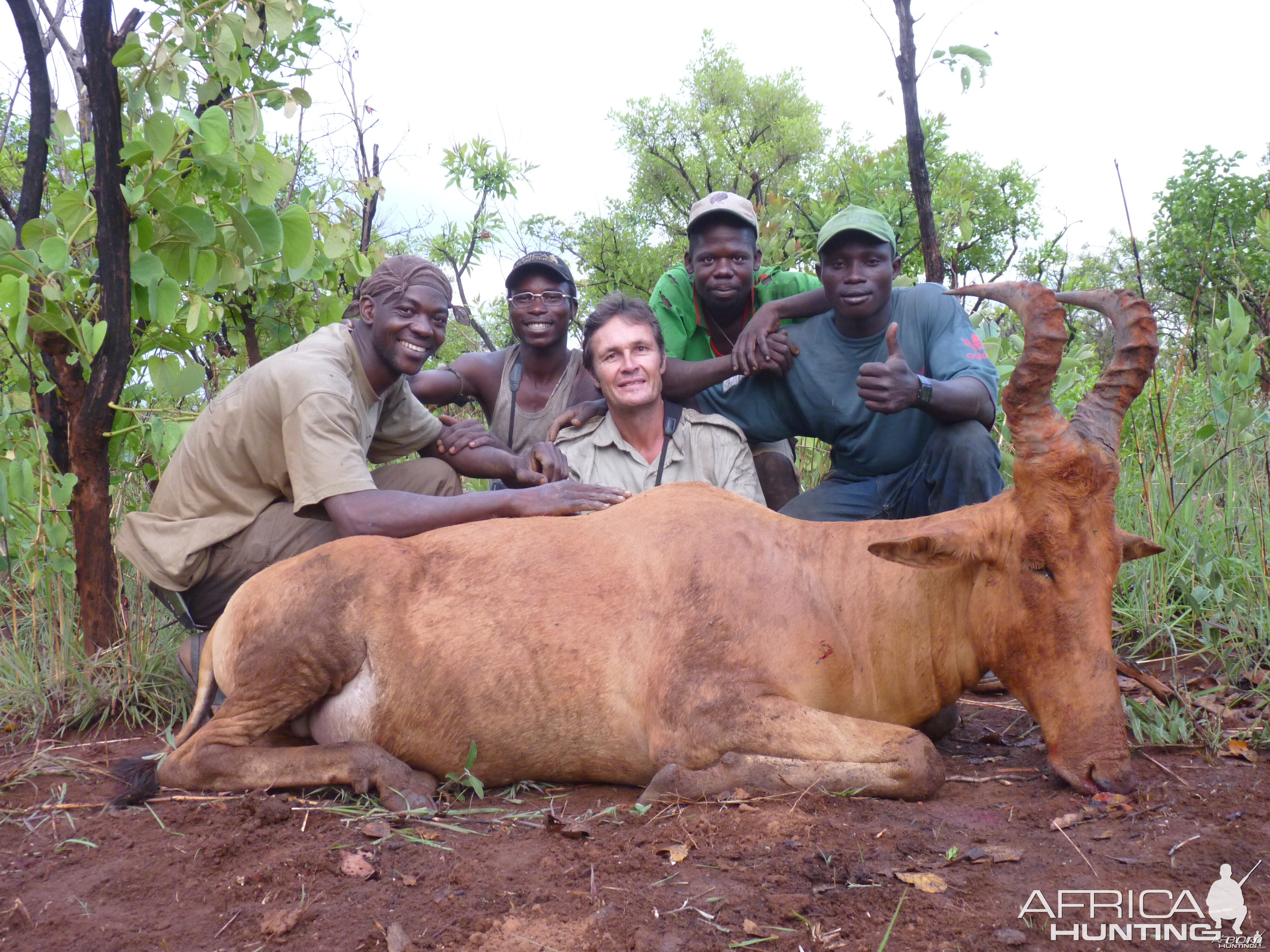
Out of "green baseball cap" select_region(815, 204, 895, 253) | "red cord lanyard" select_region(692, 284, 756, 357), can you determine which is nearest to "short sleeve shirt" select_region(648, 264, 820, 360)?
"red cord lanyard" select_region(692, 284, 756, 357)

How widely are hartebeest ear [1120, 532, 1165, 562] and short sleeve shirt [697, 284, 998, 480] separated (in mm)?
1833

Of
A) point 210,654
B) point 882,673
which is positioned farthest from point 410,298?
point 882,673

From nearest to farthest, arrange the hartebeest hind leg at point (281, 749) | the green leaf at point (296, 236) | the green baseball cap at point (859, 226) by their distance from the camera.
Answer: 1. the hartebeest hind leg at point (281, 749)
2. the green leaf at point (296, 236)
3. the green baseball cap at point (859, 226)

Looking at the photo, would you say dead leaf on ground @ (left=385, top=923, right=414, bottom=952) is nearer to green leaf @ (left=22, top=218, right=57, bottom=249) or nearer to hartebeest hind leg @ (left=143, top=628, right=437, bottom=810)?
hartebeest hind leg @ (left=143, top=628, right=437, bottom=810)

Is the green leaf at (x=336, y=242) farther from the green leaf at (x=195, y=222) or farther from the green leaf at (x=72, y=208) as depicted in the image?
the green leaf at (x=72, y=208)

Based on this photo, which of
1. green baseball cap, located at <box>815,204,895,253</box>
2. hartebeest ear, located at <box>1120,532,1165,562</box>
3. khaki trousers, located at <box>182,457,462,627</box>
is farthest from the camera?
green baseball cap, located at <box>815,204,895,253</box>

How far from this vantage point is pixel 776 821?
124 inches

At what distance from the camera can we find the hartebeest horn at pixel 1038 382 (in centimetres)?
342

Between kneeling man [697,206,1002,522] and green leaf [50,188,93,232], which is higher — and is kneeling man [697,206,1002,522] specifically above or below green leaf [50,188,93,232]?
Answer: below

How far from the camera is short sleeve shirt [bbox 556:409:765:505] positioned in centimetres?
530

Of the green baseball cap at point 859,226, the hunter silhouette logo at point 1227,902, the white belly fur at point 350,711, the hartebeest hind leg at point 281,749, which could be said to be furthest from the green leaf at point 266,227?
the hunter silhouette logo at point 1227,902

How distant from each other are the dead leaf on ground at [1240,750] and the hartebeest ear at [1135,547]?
0.81 metres

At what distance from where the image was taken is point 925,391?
4.93 meters

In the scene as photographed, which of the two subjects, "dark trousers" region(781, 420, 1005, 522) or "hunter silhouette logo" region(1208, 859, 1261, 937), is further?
"dark trousers" region(781, 420, 1005, 522)
